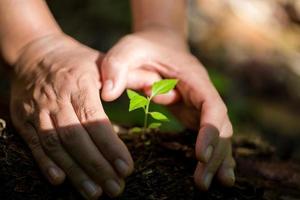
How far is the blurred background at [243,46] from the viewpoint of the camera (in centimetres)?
489

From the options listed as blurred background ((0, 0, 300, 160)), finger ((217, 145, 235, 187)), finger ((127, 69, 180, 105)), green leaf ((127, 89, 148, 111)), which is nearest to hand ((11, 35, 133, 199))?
green leaf ((127, 89, 148, 111))

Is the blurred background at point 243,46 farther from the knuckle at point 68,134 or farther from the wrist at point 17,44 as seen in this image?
the knuckle at point 68,134

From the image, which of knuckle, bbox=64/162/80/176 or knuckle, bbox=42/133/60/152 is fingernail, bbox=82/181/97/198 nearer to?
knuckle, bbox=64/162/80/176

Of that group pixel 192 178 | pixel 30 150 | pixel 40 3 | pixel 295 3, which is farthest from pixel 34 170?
pixel 295 3

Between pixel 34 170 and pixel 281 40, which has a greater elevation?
pixel 34 170

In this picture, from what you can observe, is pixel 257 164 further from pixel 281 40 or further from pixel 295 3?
pixel 295 3

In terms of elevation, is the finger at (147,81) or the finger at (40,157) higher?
the finger at (147,81)

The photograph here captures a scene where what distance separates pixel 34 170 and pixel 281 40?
497cm

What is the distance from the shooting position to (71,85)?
182 centimetres

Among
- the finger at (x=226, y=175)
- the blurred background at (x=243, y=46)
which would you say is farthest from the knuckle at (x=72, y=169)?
the blurred background at (x=243, y=46)

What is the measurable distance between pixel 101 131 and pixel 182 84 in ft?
2.02

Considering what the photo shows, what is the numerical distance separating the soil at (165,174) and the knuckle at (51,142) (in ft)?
0.26

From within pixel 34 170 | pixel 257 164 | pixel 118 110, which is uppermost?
pixel 34 170

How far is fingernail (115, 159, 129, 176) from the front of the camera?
156cm
